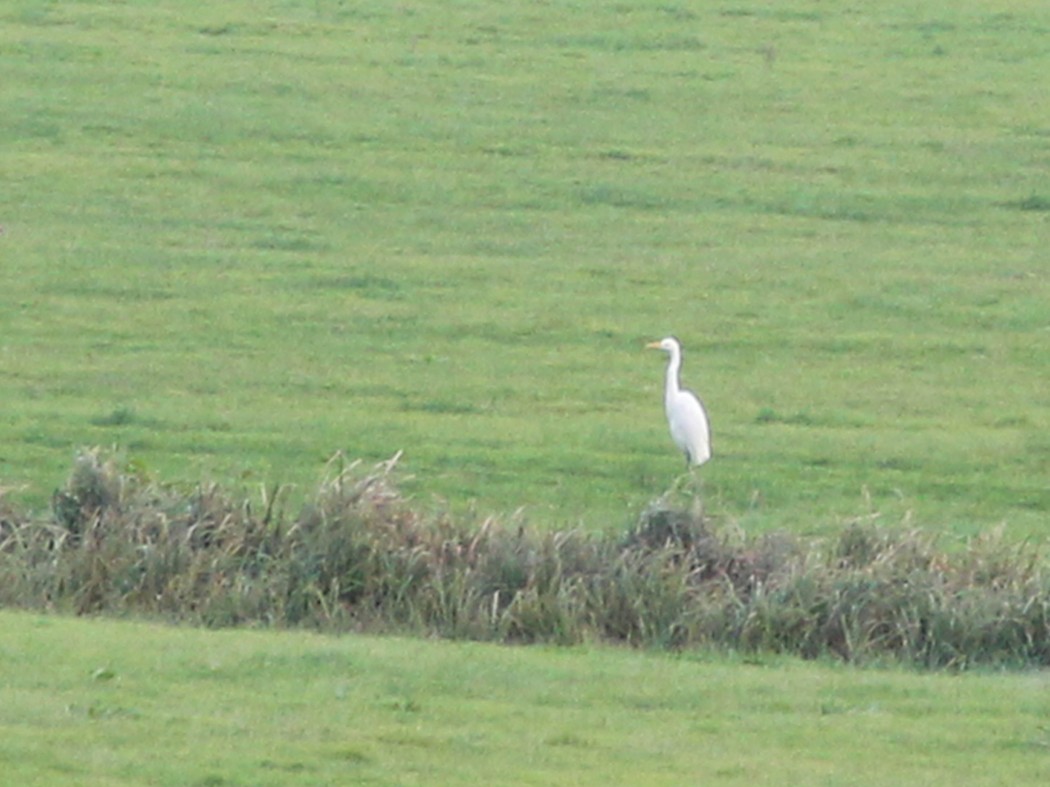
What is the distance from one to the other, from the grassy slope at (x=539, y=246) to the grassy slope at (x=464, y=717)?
23.3 feet

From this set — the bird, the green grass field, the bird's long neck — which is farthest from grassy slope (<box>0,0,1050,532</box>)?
the bird's long neck

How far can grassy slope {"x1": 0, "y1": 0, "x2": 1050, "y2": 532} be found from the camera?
2397 centimetres

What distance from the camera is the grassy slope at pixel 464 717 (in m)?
11.8

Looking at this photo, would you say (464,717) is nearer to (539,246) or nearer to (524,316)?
(524,316)

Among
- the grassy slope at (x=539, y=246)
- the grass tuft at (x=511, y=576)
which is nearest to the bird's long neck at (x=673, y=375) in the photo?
the grassy slope at (x=539, y=246)

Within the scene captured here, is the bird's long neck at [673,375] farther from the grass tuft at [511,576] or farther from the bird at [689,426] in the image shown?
the grass tuft at [511,576]

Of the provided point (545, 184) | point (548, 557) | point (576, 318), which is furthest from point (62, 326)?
point (548, 557)

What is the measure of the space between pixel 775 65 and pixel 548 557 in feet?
79.6

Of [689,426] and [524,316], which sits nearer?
[689,426]

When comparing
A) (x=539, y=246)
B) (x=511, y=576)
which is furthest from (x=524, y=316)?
(x=511, y=576)

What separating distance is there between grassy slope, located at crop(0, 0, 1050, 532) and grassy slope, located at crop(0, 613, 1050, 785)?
711cm

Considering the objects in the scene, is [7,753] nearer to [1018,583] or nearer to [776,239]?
[1018,583]

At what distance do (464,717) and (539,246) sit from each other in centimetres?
1956

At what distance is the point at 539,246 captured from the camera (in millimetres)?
32219
